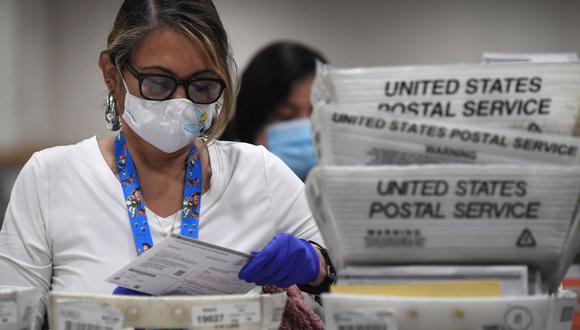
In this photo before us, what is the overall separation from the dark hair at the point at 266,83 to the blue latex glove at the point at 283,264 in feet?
5.71

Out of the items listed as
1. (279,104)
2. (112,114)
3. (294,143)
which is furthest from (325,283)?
(279,104)

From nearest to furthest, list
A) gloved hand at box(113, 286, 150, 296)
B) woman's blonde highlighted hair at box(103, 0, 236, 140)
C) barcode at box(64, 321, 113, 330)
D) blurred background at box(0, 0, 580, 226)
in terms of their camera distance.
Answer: barcode at box(64, 321, 113, 330) → gloved hand at box(113, 286, 150, 296) → woman's blonde highlighted hair at box(103, 0, 236, 140) → blurred background at box(0, 0, 580, 226)

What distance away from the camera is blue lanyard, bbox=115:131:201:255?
165 cm

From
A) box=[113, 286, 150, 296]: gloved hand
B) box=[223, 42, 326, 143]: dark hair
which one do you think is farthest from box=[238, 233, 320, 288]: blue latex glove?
box=[223, 42, 326, 143]: dark hair

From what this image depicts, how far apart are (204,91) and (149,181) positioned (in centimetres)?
25

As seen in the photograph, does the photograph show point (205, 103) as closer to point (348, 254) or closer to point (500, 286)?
point (348, 254)

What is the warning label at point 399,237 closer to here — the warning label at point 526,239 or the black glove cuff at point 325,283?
the warning label at point 526,239

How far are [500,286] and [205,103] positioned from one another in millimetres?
821

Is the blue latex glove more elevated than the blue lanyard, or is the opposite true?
the blue lanyard

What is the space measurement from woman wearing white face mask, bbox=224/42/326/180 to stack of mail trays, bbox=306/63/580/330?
2050 millimetres

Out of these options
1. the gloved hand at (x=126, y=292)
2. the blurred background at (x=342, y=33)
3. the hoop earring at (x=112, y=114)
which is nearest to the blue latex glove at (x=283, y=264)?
the gloved hand at (x=126, y=292)

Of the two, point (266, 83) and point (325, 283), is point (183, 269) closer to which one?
point (325, 283)

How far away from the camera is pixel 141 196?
1707 millimetres

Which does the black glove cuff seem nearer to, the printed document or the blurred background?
the printed document
